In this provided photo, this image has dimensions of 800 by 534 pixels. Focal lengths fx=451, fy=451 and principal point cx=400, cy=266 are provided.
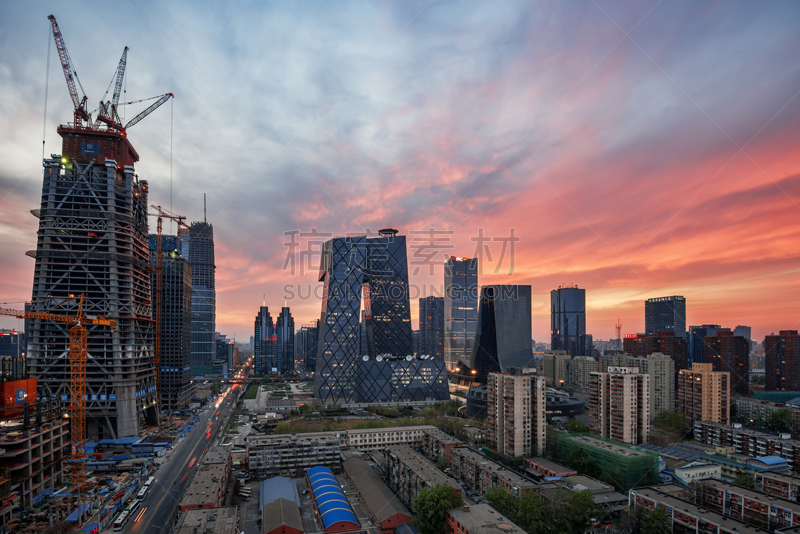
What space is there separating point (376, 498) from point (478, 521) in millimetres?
10876

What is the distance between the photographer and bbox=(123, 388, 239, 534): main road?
34.6 metres

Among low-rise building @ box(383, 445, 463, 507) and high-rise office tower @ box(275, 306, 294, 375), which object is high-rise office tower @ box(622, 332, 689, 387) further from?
high-rise office tower @ box(275, 306, 294, 375)

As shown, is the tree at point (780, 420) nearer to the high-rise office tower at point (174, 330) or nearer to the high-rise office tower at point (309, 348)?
the high-rise office tower at point (174, 330)

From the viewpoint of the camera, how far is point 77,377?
56.4 meters

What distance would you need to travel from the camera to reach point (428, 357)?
89250mm

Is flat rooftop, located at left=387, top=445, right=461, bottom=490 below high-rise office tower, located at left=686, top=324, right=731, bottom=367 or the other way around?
below

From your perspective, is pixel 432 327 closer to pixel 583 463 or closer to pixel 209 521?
pixel 583 463

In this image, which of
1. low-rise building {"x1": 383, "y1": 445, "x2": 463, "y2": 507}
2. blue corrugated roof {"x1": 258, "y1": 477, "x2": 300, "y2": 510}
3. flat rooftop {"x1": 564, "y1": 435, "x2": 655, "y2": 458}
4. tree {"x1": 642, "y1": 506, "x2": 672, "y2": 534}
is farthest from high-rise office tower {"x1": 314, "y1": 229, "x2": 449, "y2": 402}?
tree {"x1": 642, "y1": 506, "x2": 672, "y2": 534}

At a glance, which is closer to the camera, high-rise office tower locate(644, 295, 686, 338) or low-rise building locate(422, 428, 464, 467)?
low-rise building locate(422, 428, 464, 467)

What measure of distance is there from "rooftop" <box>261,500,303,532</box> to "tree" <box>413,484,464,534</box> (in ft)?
28.6

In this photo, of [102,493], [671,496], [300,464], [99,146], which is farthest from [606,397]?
[99,146]

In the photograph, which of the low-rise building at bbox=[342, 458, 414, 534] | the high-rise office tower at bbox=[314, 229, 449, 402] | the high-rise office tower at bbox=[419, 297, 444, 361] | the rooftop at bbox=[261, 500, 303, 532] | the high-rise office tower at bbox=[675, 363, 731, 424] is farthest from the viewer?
the high-rise office tower at bbox=[419, 297, 444, 361]

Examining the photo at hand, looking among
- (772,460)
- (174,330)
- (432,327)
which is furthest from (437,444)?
(432,327)

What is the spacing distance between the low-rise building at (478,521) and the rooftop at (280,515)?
10.9 metres
